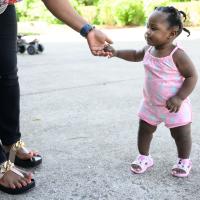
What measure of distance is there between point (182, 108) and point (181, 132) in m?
0.14

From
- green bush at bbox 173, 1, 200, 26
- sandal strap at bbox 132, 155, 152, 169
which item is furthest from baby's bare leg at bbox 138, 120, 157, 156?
green bush at bbox 173, 1, 200, 26

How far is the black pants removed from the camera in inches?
93.3

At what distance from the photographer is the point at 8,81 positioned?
2453 mm

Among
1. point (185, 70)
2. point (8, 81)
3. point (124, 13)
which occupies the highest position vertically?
point (185, 70)

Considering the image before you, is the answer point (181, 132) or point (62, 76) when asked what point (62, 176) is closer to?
point (181, 132)

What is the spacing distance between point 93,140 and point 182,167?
2.67ft

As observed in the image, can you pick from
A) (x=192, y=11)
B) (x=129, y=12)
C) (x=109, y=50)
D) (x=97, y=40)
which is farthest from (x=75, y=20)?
(x=129, y=12)

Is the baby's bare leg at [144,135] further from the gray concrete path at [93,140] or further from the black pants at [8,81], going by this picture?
the black pants at [8,81]

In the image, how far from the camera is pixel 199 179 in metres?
2.47

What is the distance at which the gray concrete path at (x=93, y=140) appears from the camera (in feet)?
7.68

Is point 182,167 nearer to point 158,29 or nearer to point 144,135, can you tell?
point 144,135

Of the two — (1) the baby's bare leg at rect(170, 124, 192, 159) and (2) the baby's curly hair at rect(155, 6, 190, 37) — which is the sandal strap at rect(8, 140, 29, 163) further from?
(2) the baby's curly hair at rect(155, 6, 190, 37)

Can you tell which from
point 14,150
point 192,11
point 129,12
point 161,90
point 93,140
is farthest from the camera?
point 129,12

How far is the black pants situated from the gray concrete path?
0.28 metres
